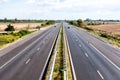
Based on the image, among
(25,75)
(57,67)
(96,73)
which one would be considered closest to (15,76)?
(25,75)

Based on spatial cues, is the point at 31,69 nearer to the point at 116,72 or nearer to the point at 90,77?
the point at 90,77

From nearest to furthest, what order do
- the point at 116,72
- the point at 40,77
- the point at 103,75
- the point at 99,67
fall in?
the point at 40,77
the point at 103,75
the point at 116,72
the point at 99,67

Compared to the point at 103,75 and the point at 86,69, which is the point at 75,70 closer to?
the point at 86,69

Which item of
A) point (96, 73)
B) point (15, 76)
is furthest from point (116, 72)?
point (15, 76)

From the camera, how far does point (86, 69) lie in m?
22.7

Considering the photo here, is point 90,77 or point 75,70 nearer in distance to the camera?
point 90,77

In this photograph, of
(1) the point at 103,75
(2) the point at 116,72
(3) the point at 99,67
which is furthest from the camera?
(3) the point at 99,67

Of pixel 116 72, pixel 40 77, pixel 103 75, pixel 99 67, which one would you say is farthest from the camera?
pixel 99 67

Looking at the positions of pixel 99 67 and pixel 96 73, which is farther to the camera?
pixel 99 67

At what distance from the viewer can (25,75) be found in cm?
1962

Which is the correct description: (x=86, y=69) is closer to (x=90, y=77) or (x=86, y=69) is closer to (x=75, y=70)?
(x=75, y=70)

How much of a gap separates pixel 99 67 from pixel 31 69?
6.41 m

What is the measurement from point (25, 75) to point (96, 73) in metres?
5.83

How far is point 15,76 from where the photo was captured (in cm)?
1936
